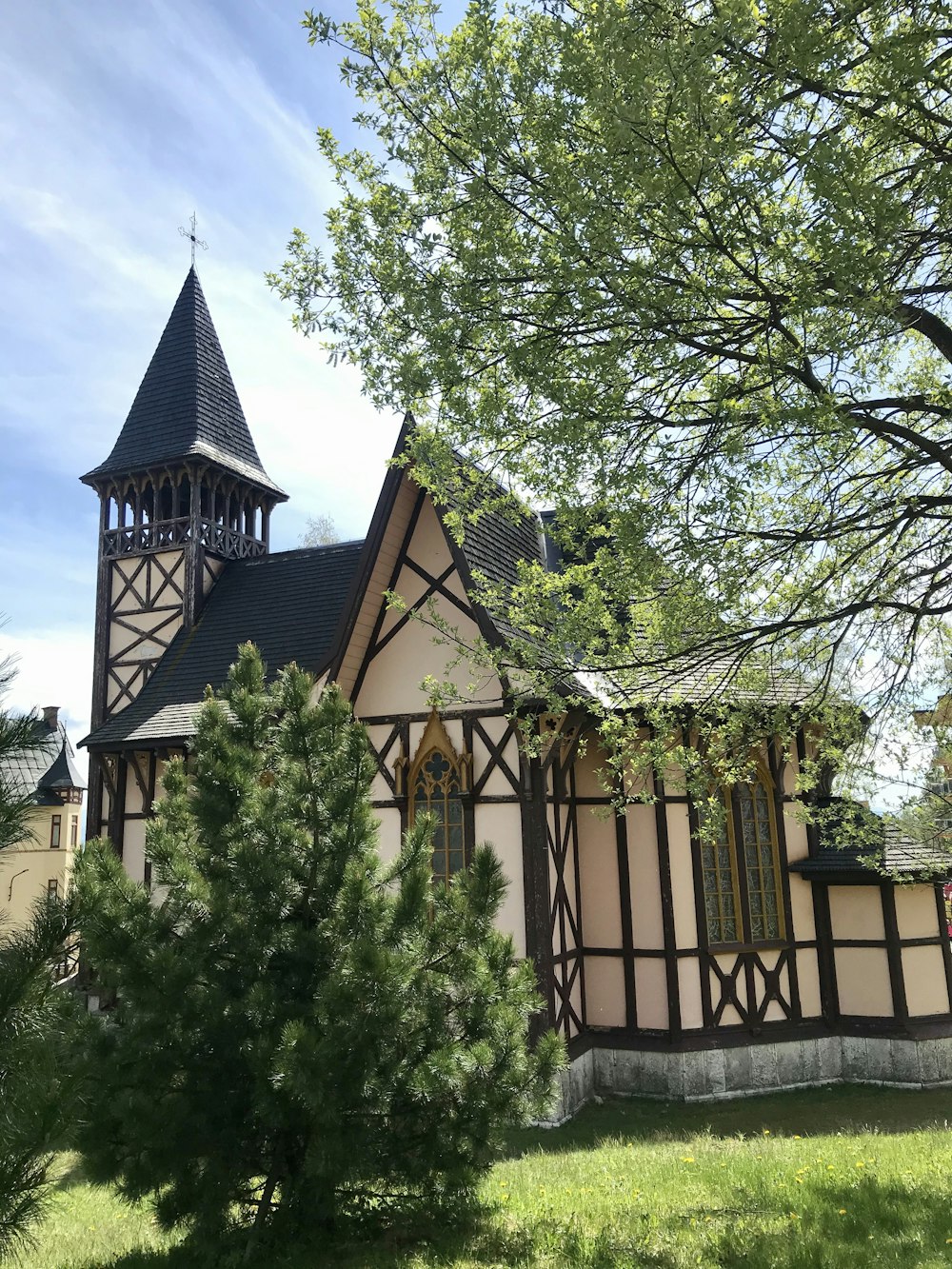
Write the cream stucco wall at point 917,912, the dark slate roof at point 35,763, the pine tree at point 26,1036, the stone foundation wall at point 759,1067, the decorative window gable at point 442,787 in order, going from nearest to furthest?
the pine tree at point 26,1036
the dark slate roof at point 35,763
the stone foundation wall at point 759,1067
the decorative window gable at point 442,787
the cream stucco wall at point 917,912

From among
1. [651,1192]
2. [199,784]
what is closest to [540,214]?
[199,784]

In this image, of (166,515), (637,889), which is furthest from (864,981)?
(166,515)

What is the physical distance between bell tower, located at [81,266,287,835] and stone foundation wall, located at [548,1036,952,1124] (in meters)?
10.5

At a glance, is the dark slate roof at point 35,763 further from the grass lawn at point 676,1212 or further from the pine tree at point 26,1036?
the grass lawn at point 676,1212

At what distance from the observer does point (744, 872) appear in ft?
39.9

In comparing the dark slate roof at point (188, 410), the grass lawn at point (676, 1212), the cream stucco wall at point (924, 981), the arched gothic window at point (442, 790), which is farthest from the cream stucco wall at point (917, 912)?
the dark slate roof at point (188, 410)

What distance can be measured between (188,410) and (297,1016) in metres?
16.1

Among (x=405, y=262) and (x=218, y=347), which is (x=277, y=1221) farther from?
→ (x=218, y=347)

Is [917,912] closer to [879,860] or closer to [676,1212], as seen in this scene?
[879,860]

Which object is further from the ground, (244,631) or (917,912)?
(244,631)

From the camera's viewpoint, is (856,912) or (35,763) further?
(856,912)

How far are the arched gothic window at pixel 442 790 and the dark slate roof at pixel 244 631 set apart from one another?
253cm

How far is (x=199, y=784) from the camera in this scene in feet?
18.9

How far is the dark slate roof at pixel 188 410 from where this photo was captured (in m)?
18.3
